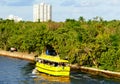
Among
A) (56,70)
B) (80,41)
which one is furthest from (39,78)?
(80,41)

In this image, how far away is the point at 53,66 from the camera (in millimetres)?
63719

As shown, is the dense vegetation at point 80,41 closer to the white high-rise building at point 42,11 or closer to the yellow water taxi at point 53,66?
the yellow water taxi at point 53,66

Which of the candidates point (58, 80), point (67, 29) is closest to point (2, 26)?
point (67, 29)

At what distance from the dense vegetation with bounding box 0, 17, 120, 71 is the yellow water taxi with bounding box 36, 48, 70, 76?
7480 mm

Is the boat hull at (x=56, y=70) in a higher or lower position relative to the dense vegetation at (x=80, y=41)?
lower

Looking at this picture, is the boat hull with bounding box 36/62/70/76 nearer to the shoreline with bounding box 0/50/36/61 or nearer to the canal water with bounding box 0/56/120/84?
the canal water with bounding box 0/56/120/84

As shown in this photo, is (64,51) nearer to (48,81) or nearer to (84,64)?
(84,64)

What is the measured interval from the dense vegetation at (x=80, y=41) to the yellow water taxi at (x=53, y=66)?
24.5 feet

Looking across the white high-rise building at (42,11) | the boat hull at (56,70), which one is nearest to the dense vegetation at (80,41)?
the boat hull at (56,70)

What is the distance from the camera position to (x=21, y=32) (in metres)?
102

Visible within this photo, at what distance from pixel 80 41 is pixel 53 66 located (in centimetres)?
1243

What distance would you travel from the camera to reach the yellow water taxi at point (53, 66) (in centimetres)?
6253

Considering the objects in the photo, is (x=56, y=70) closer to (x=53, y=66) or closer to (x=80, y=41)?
(x=53, y=66)

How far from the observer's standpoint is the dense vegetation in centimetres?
6931
